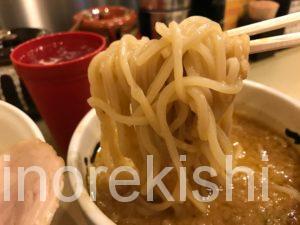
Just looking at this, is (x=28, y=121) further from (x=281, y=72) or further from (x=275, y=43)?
(x=281, y=72)

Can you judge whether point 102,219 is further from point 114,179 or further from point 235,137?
point 235,137

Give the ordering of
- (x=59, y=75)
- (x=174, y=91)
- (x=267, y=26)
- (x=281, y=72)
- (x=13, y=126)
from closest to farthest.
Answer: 1. (x=174, y=91)
2. (x=267, y=26)
3. (x=13, y=126)
4. (x=59, y=75)
5. (x=281, y=72)

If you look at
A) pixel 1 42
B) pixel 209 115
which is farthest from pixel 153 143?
pixel 1 42

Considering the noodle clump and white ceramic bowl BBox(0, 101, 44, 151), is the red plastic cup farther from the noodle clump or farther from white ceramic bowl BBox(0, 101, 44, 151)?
the noodle clump

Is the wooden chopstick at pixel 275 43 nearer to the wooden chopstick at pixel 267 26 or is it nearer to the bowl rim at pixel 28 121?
the wooden chopstick at pixel 267 26

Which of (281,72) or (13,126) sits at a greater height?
(13,126)

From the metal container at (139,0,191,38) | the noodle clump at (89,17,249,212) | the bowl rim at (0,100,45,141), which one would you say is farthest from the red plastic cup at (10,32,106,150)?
the metal container at (139,0,191,38)

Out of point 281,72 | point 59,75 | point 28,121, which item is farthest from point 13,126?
point 281,72
